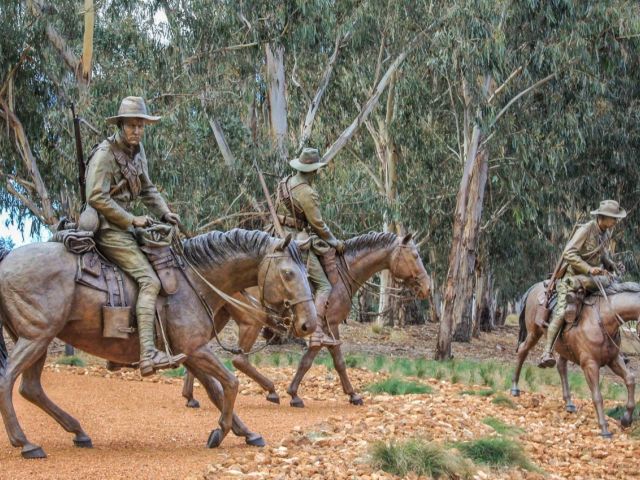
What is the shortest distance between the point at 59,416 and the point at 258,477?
6.29ft

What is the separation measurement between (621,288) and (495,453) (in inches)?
150

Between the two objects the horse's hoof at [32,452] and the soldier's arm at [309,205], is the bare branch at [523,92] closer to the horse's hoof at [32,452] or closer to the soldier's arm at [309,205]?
the soldier's arm at [309,205]

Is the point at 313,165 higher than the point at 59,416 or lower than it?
higher

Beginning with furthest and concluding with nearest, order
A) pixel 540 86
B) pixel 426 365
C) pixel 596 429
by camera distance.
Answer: pixel 540 86
pixel 426 365
pixel 596 429

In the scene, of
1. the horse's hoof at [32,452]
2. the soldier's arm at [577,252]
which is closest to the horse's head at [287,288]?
the horse's hoof at [32,452]

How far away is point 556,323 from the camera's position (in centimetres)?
1170

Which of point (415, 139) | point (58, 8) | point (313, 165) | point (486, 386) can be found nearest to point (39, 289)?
point (313, 165)

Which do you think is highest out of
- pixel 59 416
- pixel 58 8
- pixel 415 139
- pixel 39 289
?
pixel 58 8

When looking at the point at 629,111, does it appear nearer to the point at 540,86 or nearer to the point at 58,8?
the point at 540,86

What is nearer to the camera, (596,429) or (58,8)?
(596,429)

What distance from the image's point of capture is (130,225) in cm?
777

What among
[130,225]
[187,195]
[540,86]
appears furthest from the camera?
[540,86]

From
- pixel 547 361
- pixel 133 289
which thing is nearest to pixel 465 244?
pixel 547 361

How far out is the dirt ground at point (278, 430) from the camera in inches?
284
